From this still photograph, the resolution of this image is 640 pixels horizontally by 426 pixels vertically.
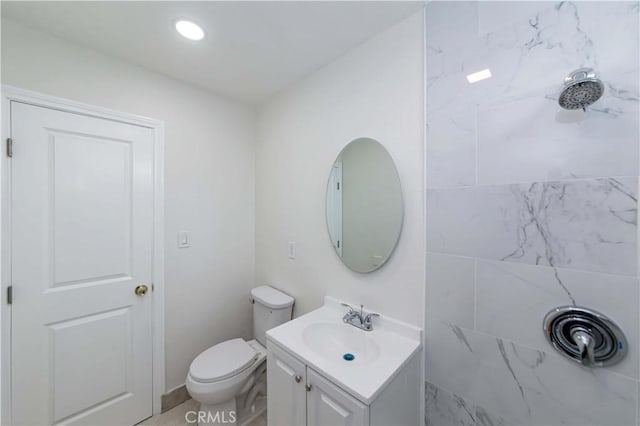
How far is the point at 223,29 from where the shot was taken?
129 centimetres

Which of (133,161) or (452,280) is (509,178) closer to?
(452,280)

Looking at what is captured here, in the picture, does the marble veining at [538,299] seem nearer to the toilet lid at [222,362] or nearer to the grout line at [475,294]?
the grout line at [475,294]

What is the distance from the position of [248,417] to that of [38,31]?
8.79 feet

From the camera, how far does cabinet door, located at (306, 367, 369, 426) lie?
0.86 meters

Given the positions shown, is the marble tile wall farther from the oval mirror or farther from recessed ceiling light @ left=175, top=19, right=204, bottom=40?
recessed ceiling light @ left=175, top=19, right=204, bottom=40

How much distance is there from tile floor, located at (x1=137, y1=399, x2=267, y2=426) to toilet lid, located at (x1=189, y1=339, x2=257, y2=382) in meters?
0.47

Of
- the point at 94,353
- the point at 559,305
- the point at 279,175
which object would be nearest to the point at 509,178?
the point at 559,305

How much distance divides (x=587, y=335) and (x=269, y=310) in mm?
1669

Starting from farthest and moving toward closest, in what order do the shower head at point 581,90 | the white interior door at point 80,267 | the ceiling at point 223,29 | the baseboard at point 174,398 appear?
the baseboard at point 174,398, the white interior door at point 80,267, the ceiling at point 223,29, the shower head at point 581,90

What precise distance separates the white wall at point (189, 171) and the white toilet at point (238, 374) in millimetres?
323

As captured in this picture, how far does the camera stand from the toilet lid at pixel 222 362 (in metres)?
1.46

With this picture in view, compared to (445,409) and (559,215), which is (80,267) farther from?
(559,215)

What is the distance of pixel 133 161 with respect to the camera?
1.59 m

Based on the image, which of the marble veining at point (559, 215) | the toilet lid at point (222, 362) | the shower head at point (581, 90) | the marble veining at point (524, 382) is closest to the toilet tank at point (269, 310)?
the toilet lid at point (222, 362)
